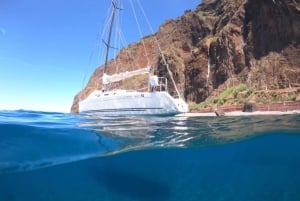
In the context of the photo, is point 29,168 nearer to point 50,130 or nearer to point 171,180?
point 50,130

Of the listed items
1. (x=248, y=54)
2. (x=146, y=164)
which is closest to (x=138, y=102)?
(x=248, y=54)

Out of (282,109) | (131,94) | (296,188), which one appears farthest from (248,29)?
(296,188)

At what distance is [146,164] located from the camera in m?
8.98

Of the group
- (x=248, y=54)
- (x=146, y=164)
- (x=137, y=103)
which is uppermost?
(x=248, y=54)

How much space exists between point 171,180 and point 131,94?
20150 mm

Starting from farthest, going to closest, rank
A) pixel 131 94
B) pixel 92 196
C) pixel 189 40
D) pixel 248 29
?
pixel 189 40, pixel 248 29, pixel 131 94, pixel 92 196

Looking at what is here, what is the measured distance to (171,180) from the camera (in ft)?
26.1

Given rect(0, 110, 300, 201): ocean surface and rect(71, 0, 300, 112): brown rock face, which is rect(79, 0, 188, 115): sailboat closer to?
rect(71, 0, 300, 112): brown rock face

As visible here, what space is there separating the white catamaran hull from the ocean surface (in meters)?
16.1

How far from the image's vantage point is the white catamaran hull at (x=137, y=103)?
86.5 ft

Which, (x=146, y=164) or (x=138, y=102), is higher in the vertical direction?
(x=138, y=102)

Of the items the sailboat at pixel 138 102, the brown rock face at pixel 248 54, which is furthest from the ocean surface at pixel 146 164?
the brown rock face at pixel 248 54

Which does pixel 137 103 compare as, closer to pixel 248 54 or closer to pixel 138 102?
pixel 138 102

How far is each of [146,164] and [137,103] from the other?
18.6m
